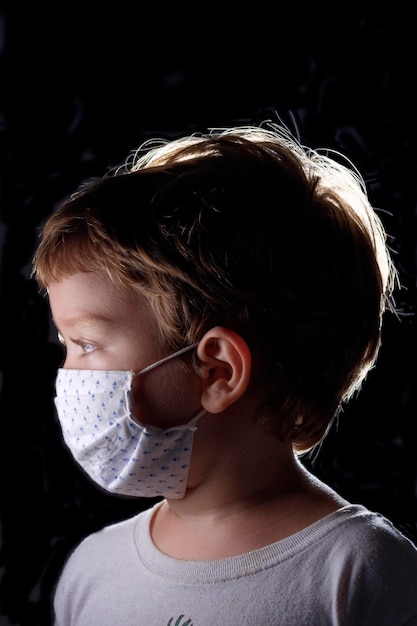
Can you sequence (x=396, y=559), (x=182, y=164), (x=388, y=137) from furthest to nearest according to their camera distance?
(x=388, y=137), (x=182, y=164), (x=396, y=559)

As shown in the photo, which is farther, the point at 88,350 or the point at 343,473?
the point at 343,473

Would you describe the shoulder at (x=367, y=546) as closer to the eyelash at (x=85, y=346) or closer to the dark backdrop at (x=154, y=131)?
the eyelash at (x=85, y=346)

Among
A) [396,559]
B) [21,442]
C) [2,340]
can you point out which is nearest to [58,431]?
[21,442]

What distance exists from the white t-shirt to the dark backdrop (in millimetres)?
480

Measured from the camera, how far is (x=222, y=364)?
3.05 feet

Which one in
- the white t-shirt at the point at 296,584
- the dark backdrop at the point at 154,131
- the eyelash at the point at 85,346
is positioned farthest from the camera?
the dark backdrop at the point at 154,131

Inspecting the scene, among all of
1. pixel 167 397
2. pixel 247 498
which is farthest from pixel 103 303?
pixel 247 498

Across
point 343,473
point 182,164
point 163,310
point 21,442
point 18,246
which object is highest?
point 182,164

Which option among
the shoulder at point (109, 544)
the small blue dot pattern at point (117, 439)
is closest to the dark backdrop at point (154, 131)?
the shoulder at point (109, 544)

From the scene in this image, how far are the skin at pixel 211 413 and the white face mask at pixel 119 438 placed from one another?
1 centimetres

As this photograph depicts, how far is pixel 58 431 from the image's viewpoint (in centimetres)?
144

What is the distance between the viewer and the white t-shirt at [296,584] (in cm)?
85

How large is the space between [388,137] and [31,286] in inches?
25.6

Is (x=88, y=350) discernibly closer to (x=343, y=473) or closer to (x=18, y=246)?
(x=18, y=246)
